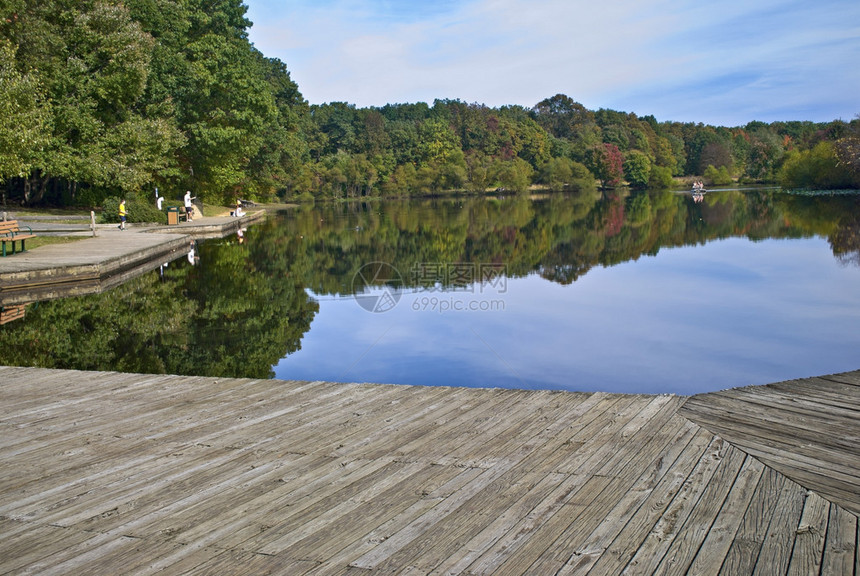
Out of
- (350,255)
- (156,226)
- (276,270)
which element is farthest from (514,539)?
(156,226)

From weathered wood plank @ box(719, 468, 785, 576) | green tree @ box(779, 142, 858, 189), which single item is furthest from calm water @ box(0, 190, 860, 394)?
green tree @ box(779, 142, 858, 189)

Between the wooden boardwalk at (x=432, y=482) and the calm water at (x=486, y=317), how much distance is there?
85.0 inches

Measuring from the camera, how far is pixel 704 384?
6.46 m

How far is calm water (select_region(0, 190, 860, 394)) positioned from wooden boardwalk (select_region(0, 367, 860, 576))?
2.16 meters

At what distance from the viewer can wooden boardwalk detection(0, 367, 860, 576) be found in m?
2.61

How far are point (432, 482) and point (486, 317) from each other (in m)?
6.50

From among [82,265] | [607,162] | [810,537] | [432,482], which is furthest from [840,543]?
[607,162]

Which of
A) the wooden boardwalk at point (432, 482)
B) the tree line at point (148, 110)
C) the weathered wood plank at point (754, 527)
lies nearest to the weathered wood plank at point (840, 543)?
the wooden boardwalk at point (432, 482)

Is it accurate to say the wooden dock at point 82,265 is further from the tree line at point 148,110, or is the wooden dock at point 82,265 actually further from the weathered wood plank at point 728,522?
the weathered wood plank at point 728,522

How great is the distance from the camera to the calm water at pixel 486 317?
704 centimetres

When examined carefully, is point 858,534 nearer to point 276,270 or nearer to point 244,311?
point 244,311

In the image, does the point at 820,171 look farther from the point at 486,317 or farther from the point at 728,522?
the point at 728,522

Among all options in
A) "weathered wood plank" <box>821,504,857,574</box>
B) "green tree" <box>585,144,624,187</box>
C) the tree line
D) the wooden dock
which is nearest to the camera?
"weathered wood plank" <box>821,504,857,574</box>

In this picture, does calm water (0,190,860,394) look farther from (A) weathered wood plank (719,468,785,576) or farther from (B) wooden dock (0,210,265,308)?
(A) weathered wood plank (719,468,785,576)
